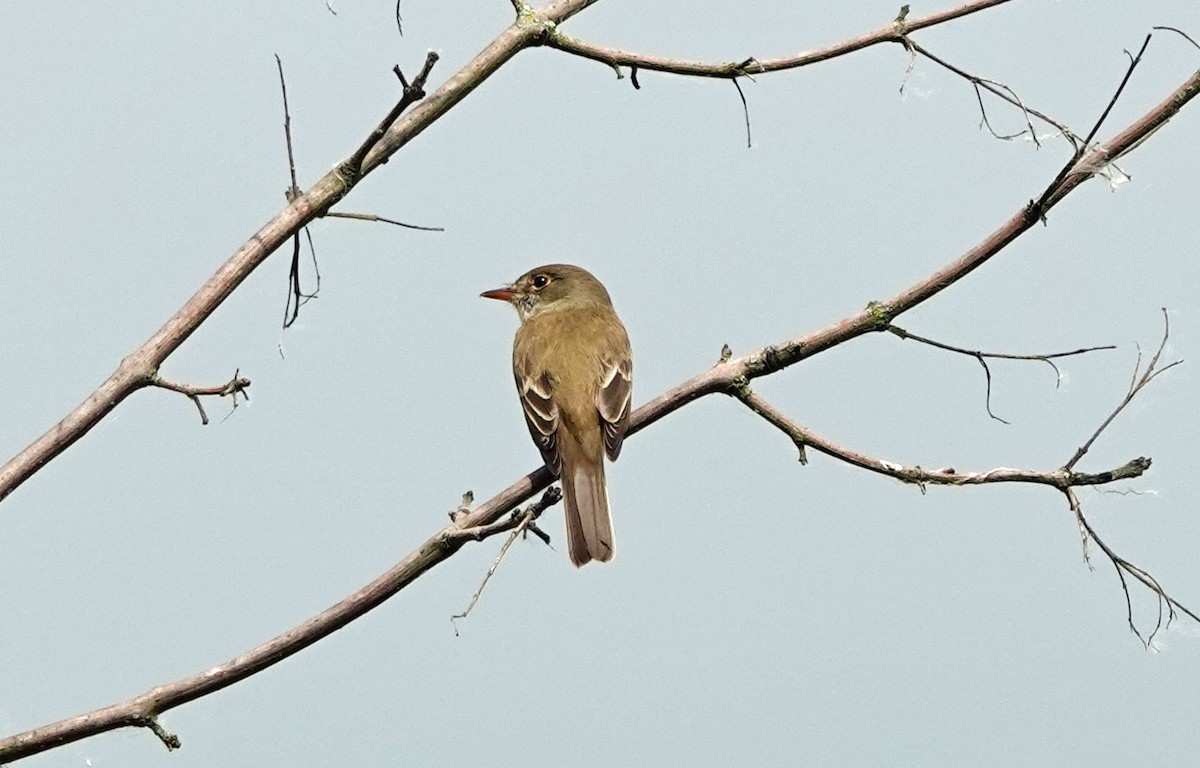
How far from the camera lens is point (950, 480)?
16.8ft

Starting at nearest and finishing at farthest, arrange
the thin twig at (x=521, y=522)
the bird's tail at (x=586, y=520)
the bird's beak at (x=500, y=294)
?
the thin twig at (x=521, y=522) → the bird's tail at (x=586, y=520) → the bird's beak at (x=500, y=294)

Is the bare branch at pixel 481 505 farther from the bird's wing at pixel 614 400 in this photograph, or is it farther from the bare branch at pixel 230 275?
the bird's wing at pixel 614 400


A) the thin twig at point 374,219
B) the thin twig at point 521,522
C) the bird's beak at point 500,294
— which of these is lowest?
the thin twig at point 521,522

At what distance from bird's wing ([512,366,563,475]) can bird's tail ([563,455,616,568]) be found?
0.11 m

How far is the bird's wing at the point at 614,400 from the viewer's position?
6.42m

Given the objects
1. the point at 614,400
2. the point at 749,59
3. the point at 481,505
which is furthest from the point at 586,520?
the point at 749,59

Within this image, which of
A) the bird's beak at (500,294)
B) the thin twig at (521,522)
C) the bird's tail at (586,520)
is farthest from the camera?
the bird's beak at (500,294)

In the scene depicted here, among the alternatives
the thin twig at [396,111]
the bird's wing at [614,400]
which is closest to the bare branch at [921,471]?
the bird's wing at [614,400]

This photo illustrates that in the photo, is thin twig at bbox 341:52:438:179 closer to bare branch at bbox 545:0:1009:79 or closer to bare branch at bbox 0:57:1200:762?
bare branch at bbox 0:57:1200:762

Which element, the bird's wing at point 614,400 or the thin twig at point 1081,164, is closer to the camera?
the thin twig at point 1081,164

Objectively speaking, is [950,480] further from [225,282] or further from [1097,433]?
[225,282]

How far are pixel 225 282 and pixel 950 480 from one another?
2.57 m

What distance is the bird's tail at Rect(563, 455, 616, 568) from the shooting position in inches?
252

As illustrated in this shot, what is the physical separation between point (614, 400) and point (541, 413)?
0.36 meters
